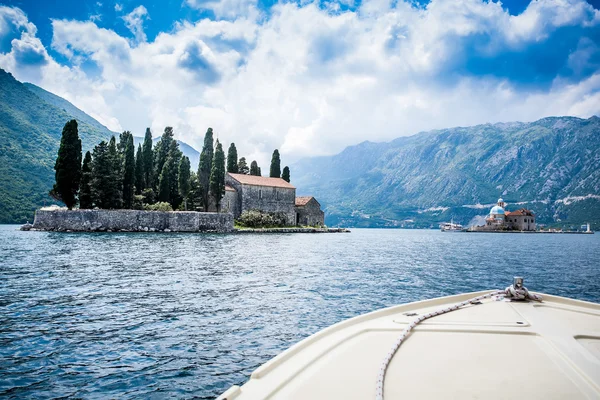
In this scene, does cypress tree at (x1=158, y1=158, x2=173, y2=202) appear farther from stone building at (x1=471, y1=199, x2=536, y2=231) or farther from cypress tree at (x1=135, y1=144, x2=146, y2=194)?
stone building at (x1=471, y1=199, x2=536, y2=231)

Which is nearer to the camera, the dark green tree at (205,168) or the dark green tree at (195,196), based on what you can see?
the dark green tree at (195,196)

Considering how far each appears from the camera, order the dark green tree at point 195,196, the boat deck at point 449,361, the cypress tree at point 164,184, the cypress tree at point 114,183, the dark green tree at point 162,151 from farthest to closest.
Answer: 1. the dark green tree at point 162,151
2. the dark green tree at point 195,196
3. the cypress tree at point 164,184
4. the cypress tree at point 114,183
5. the boat deck at point 449,361

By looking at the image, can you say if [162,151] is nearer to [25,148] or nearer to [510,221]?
[25,148]

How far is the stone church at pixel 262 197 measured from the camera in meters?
66.6

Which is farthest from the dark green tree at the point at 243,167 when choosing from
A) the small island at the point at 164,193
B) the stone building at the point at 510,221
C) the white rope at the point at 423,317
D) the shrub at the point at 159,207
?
the stone building at the point at 510,221

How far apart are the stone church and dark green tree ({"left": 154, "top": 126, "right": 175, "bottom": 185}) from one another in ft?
37.0

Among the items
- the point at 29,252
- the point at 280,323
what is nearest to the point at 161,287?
the point at 280,323

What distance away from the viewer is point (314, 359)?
3.52 metres

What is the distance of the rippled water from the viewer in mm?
5793

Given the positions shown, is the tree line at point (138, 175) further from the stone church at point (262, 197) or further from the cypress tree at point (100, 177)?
the stone church at point (262, 197)

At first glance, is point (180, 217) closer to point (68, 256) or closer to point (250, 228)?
point (250, 228)

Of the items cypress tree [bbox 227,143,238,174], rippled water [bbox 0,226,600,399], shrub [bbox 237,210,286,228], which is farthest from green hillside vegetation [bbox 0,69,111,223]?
rippled water [bbox 0,226,600,399]

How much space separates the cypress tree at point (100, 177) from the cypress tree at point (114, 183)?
32 cm

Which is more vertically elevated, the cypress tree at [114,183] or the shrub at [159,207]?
the cypress tree at [114,183]
